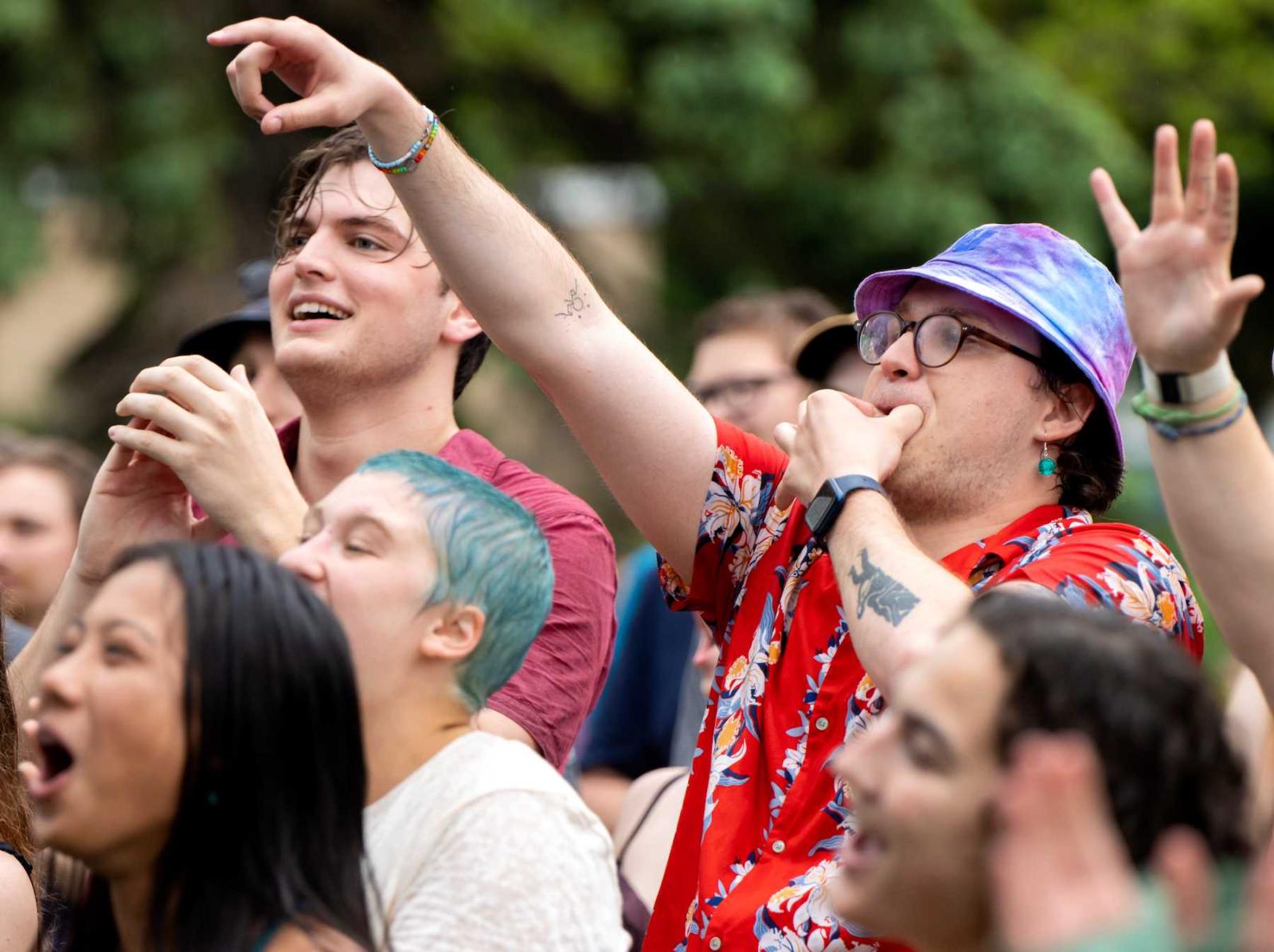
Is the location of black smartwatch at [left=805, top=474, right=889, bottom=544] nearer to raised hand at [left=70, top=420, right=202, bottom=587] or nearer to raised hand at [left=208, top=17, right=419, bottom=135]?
raised hand at [left=208, top=17, right=419, bottom=135]

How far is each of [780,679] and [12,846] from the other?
136cm

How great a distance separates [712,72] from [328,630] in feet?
26.9

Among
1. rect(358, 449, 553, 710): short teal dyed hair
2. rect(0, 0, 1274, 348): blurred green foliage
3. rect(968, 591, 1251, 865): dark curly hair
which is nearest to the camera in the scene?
rect(968, 591, 1251, 865): dark curly hair

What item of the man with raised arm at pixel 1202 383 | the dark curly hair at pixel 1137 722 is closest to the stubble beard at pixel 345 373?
the man with raised arm at pixel 1202 383

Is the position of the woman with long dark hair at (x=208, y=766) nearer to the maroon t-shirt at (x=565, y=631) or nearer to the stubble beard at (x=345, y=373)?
the maroon t-shirt at (x=565, y=631)

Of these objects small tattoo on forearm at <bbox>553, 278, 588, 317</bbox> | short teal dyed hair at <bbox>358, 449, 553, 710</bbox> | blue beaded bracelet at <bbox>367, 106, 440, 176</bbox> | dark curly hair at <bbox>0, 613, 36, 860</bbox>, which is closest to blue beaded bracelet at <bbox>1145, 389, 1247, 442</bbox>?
short teal dyed hair at <bbox>358, 449, 553, 710</bbox>

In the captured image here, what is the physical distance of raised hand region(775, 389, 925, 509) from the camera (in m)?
3.05

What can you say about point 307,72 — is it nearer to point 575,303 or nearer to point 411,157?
point 411,157

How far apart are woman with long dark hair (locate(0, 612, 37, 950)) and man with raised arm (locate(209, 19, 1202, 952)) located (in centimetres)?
108

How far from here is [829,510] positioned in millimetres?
2977

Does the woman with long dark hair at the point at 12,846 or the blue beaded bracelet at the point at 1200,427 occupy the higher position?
the blue beaded bracelet at the point at 1200,427

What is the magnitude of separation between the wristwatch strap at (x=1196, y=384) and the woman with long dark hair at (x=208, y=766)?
4.02 ft

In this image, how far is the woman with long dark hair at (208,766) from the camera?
2242 mm

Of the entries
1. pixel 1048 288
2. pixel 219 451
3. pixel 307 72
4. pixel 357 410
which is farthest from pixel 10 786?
pixel 1048 288
